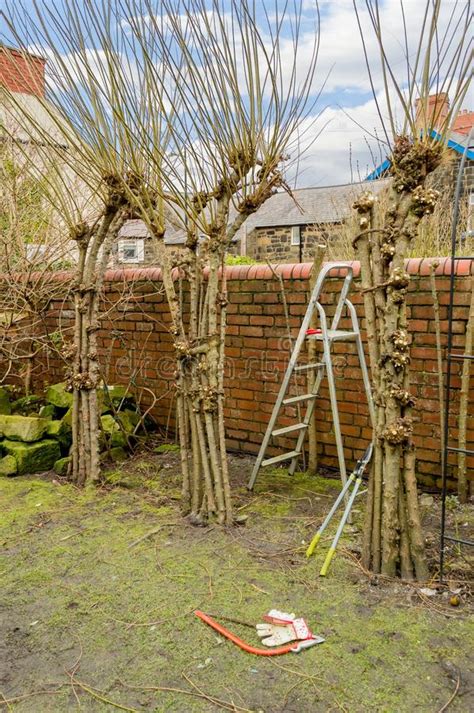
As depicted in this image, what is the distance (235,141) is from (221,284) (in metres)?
0.86

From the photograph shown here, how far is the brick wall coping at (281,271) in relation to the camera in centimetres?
384

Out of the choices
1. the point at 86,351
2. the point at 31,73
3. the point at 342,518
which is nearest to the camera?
the point at 342,518

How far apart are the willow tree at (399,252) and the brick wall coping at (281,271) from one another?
1020mm

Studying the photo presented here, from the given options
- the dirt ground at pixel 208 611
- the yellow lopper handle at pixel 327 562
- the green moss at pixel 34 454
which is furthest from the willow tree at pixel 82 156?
the yellow lopper handle at pixel 327 562

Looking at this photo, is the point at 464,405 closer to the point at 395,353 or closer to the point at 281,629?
the point at 395,353

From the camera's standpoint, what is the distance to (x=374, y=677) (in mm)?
2213

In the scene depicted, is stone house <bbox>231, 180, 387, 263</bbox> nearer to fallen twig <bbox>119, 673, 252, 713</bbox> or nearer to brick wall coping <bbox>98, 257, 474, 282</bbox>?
brick wall coping <bbox>98, 257, 474, 282</bbox>

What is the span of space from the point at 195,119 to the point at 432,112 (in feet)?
4.41

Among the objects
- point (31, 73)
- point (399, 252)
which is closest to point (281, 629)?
point (399, 252)

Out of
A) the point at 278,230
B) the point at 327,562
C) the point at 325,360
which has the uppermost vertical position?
the point at 278,230

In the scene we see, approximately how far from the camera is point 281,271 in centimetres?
471

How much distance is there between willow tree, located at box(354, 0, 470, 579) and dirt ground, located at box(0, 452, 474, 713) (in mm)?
287

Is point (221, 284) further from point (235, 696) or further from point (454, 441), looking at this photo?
point (235, 696)

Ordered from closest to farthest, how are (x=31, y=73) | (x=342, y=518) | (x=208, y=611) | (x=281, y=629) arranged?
(x=281, y=629)
(x=208, y=611)
(x=342, y=518)
(x=31, y=73)
